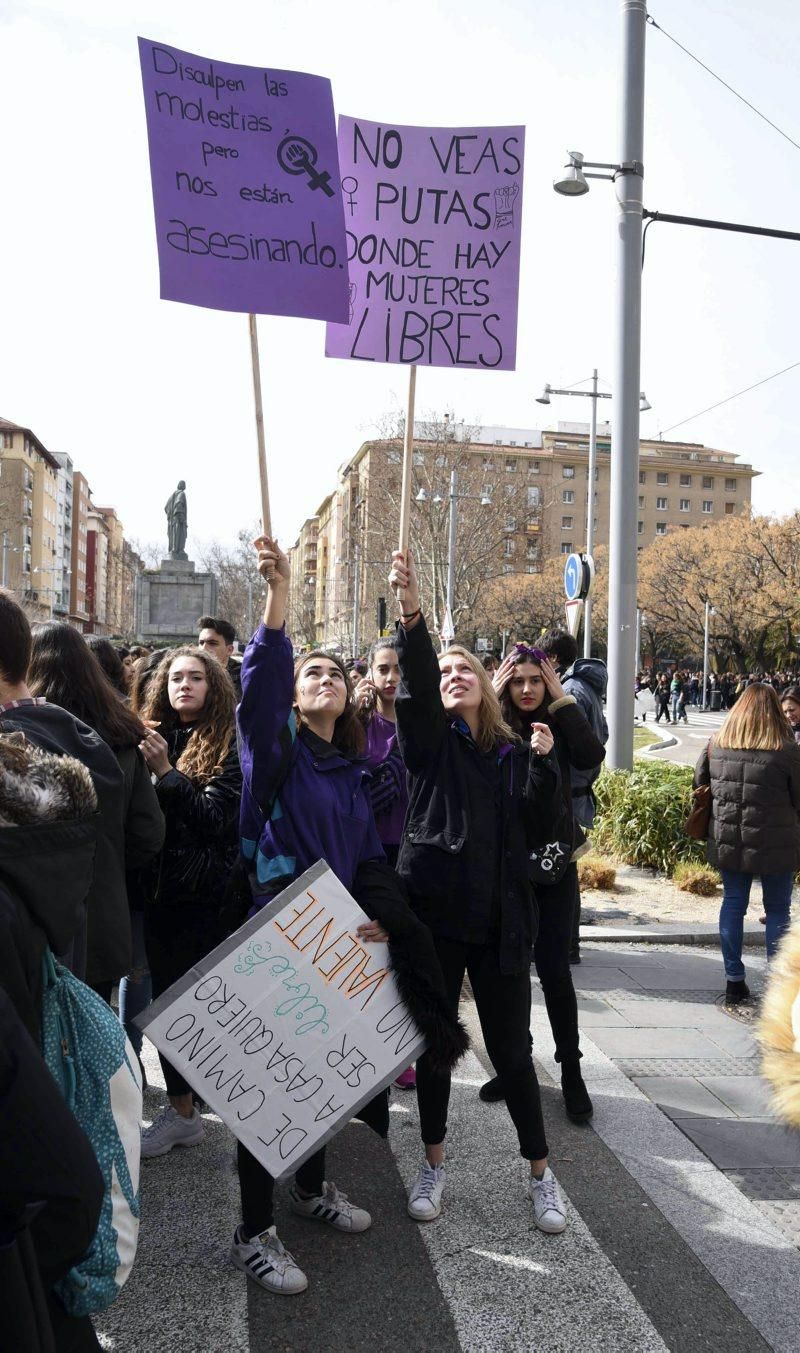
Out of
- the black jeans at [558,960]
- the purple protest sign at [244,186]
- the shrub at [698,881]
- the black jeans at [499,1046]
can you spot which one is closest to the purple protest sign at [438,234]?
the purple protest sign at [244,186]

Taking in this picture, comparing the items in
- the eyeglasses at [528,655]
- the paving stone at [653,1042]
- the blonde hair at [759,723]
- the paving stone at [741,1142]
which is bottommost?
the paving stone at [653,1042]

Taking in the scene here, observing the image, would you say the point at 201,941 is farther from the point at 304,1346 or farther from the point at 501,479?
the point at 501,479

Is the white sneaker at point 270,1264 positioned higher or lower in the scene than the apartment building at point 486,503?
lower

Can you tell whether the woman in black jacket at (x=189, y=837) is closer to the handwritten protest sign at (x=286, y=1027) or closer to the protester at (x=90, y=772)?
the protester at (x=90, y=772)

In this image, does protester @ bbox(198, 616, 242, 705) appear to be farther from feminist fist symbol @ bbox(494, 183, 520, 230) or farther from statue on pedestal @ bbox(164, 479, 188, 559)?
statue on pedestal @ bbox(164, 479, 188, 559)

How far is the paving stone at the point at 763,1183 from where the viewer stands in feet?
11.9

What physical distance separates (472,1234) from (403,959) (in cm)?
97

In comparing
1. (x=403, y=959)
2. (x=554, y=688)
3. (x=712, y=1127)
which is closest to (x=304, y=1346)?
(x=403, y=959)

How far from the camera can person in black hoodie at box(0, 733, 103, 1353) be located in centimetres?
145

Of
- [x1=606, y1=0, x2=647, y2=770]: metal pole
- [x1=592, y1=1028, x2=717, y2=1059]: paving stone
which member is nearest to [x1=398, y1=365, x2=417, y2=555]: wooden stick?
[x1=592, y1=1028, x2=717, y2=1059]: paving stone

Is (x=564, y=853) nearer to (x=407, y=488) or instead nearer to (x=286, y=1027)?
(x=286, y=1027)

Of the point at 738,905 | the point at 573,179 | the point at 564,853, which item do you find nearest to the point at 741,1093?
the point at 738,905

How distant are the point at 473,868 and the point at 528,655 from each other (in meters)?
1.15

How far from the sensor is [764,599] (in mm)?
46906
